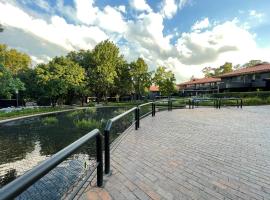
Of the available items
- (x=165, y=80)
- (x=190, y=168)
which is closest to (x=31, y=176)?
(x=190, y=168)

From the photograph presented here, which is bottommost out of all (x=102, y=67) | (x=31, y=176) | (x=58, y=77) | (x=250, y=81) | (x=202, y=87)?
(x=31, y=176)

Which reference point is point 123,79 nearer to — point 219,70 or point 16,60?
point 16,60

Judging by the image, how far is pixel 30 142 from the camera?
8.16 m

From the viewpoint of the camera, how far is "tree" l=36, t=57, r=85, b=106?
1074 inches

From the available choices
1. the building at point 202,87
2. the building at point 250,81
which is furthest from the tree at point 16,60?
the building at point 250,81

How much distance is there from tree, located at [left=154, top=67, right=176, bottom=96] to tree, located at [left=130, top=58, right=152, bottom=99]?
6.46 ft

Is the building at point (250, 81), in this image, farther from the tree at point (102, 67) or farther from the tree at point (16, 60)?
the tree at point (16, 60)

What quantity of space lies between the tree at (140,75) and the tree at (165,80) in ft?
6.46

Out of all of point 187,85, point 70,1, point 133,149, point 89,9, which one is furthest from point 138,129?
point 187,85

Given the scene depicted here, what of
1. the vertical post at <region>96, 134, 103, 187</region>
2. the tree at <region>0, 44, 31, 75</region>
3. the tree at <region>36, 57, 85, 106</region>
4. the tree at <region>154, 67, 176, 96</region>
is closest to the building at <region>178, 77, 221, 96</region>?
the tree at <region>154, 67, 176, 96</region>

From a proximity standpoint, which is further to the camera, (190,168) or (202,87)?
(202,87)

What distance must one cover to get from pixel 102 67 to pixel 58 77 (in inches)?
399

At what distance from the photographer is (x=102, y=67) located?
3597cm

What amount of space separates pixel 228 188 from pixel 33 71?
38.0 m
